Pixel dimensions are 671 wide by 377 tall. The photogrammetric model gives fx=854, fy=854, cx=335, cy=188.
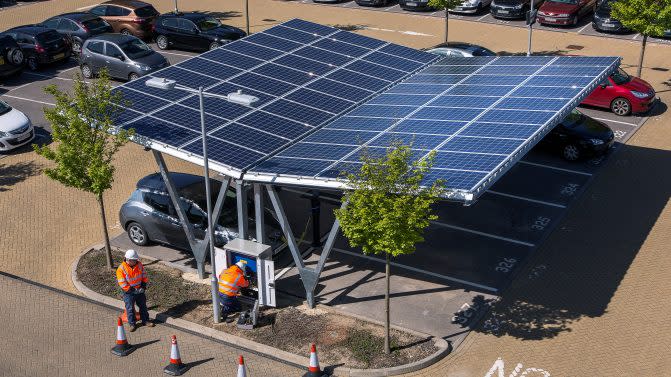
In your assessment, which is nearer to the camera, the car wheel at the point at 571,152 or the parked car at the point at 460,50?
the car wheel at the point at 571,152

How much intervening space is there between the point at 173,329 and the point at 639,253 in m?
10.3

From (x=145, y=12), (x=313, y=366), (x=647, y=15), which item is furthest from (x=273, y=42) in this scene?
(x=145, y=12)

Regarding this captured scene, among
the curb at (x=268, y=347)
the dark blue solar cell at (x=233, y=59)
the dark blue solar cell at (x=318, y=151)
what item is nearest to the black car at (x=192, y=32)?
the dark blue solar cell at (x=233, y=59)

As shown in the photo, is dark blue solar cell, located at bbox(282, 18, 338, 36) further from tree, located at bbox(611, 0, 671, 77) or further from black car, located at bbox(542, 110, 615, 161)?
tree, located at bbox(611, 0, 671, 77)

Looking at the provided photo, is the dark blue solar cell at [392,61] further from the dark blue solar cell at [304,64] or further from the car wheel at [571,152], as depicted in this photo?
the car wheel at [571,152]

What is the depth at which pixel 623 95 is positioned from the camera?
26.8 metres

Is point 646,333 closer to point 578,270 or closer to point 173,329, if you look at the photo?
point 578,270

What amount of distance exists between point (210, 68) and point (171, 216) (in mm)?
3949

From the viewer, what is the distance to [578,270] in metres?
18.5

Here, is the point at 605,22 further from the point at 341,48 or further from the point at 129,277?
the point at 129,277

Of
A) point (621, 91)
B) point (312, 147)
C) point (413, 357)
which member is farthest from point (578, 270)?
point (621, 91)

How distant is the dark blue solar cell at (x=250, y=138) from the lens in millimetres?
17453

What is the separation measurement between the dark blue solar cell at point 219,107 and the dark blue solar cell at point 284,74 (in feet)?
6.71

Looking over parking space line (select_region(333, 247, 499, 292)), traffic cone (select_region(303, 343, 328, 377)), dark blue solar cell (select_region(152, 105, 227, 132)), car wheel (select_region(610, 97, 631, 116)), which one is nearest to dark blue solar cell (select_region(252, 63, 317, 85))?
dark blue solar cell (select_region(152, 105, 227, 132))
